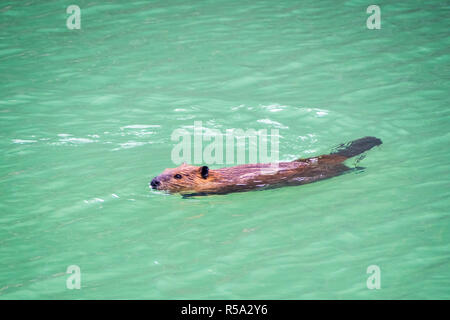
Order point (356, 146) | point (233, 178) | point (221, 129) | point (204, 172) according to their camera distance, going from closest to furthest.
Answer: point (204, 172)
point (233, 178)
point (356, 146)
point (221, 129)

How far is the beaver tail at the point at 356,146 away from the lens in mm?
7004

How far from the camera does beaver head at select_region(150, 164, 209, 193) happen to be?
6406mm

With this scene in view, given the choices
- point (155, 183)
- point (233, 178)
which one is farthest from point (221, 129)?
point (155, 183)

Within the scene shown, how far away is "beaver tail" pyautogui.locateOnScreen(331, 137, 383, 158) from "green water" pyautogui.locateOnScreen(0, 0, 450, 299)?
0.47 feet

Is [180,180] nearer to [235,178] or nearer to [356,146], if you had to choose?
[235,178]

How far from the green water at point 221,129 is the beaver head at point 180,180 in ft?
0.44

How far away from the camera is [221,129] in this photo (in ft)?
26.9

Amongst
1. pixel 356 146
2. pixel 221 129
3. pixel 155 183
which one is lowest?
pixel 155 183

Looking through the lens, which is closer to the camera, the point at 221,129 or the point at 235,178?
the point at 235,178

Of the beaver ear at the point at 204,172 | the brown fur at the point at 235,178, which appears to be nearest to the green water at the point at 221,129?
the brown fur at the point at 235,178

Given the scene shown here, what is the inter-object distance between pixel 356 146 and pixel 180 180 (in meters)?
2.24

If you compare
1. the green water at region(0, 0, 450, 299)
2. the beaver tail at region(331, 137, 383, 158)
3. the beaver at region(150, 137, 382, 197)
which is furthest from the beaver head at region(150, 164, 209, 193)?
the beaver tail at region(331, 137, 383, 158)

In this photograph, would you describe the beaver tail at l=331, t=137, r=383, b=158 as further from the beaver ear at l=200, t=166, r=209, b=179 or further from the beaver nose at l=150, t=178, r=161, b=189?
the beaver nose at l=150, t=178, r=161, b=189

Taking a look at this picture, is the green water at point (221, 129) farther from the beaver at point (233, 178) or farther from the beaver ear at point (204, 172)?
the beaver ear at point (204, 172)
